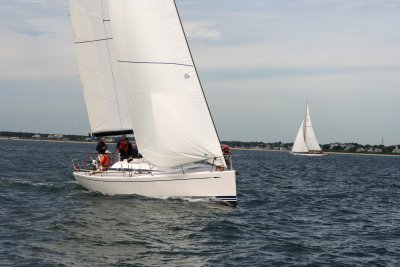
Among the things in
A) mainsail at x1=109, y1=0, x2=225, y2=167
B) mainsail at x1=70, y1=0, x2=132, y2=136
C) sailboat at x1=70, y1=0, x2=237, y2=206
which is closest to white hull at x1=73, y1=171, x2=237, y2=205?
sailboat at x1=70, y1=0, x2=237, y2=206

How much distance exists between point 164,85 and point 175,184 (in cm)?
352

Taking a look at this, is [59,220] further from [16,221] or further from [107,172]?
[107,172]

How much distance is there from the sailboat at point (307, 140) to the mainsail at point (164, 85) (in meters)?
88.9

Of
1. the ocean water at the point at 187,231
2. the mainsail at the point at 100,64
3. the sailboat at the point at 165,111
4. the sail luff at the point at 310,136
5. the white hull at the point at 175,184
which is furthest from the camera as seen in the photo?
the sail luff at the point at 310,136

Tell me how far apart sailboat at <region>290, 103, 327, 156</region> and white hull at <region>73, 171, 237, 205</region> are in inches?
3483

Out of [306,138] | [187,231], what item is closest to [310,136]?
[306,138]

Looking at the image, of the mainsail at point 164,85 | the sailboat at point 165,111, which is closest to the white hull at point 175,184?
the sailboat at point 165,111

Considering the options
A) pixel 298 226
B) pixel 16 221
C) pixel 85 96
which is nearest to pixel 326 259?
pixel 298 226

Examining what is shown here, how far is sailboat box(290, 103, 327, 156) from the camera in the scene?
10781 cm

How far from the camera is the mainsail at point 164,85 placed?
64.7 feet

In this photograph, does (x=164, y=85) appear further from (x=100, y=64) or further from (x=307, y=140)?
(x=307, y=140)

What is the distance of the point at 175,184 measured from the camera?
19.9m

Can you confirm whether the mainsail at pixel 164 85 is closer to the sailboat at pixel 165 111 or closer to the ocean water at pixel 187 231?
the sailboat at pixel 165 111

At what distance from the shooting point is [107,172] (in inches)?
883
